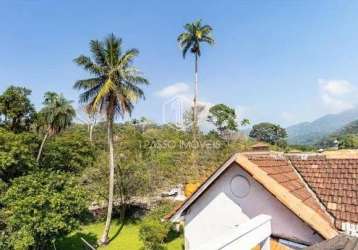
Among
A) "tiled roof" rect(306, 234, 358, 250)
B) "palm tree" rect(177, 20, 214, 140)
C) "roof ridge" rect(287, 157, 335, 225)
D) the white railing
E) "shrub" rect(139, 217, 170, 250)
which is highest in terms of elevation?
"palm tree" rect(177, 20, 214, 140)

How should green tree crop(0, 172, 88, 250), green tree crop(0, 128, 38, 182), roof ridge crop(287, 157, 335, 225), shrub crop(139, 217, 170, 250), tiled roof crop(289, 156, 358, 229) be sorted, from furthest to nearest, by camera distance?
green tree crop(0, 128, 38, 182) → shrub crop(139, 217, 170, 250) → green tree crop(0, 172, 88, 250) → roof ridge crop(287, 157, 335, 225) → tiled roof crop(289, 156, 358, 229)

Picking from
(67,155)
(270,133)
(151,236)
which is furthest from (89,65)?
(270,133)

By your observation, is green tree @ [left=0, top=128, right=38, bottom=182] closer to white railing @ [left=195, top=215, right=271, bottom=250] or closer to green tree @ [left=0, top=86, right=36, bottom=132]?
green tree @ [left=0, top=86, right=36, bottom=132]

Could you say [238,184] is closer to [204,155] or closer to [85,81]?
[85,81]

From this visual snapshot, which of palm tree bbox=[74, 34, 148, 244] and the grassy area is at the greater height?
palm tree bbox=[74, 34, 148, 244]

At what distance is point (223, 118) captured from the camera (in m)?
49.2

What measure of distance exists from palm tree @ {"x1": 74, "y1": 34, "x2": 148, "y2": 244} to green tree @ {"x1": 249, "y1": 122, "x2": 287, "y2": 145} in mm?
74703

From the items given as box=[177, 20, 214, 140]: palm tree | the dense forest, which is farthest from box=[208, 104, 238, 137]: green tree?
box=[177, 20, 214, 140]: palm tree

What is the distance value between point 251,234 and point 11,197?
41.2 feet

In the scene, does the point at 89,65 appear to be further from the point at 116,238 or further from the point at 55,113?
the point at 55,113

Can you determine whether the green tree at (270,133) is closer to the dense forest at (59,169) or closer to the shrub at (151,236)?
the dense forest at (59,169)

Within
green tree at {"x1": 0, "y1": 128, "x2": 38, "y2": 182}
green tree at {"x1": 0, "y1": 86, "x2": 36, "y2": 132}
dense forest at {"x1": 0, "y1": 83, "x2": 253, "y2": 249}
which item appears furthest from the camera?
green tree at {"x1": 0, "y1": 86, "x2": 36, "y2": 132}

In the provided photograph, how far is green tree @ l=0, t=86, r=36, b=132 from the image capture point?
2847cm

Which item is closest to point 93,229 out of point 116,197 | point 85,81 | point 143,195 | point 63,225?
point 116,197
